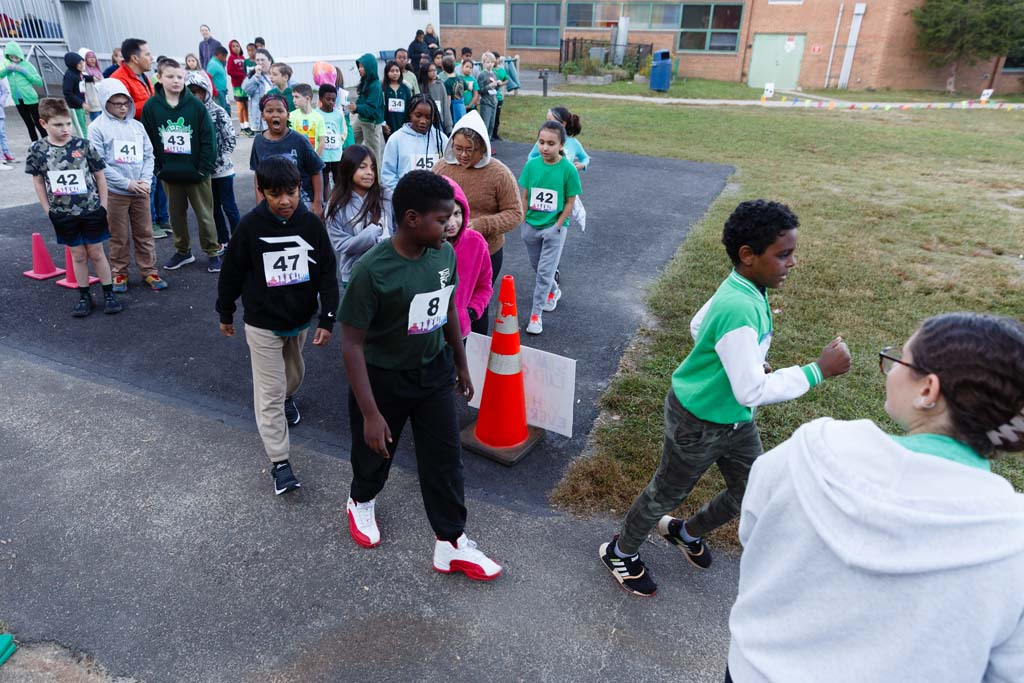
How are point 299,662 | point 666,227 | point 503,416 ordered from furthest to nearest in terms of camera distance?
point 666,227 → point 503,416 → point 299,662

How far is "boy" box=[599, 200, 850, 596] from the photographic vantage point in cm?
233

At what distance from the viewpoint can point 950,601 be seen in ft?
3.64

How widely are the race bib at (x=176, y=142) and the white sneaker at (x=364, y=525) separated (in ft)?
15.2

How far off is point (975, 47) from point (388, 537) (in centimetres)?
3761

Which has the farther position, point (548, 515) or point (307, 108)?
point (307, 108)

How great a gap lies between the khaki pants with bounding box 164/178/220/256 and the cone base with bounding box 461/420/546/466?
419 cm

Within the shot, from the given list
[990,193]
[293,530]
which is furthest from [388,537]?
[990,193]

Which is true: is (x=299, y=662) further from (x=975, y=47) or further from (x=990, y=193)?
(x=975, y=47)

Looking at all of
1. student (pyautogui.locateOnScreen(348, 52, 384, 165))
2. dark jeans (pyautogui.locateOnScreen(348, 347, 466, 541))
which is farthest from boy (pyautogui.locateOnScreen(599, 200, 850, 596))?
student (pyautogui.locateOnScreen(348, 52, 384, 165))

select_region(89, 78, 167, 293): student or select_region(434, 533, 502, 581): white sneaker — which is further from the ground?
select_region(89, 78, 167, 293): student

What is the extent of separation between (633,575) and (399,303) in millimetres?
1658

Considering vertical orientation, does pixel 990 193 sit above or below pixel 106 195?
below

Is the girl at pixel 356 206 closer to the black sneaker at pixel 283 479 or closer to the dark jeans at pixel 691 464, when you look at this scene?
the black sneaker at pixel 283 479

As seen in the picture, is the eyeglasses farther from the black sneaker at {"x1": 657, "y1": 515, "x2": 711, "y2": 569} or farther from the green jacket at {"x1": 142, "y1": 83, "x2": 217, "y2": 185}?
the green jacket at {"x1": 142, "y1": 83, "x2": 217, "y2": 185}
